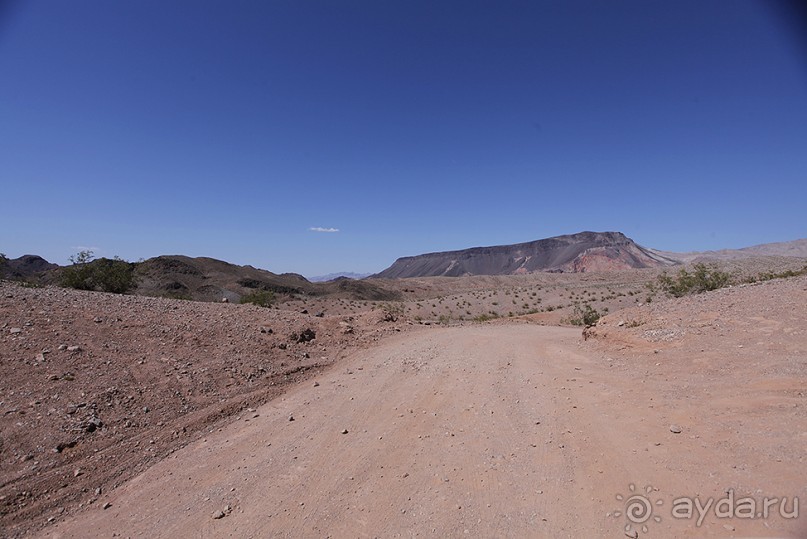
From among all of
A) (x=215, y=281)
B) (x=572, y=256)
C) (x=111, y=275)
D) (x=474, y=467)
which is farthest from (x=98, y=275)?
(x=572, y=256)

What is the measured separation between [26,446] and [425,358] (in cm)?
766

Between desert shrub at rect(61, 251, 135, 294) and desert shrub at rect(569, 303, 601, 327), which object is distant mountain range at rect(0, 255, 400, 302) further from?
desert shrub at rect(569, 303, 601, 327)

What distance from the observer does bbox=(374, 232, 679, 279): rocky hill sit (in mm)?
93750

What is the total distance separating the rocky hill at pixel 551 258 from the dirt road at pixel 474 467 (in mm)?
92406

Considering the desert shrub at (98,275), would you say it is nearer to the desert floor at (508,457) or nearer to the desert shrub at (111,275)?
the desert shrub at (111,275)

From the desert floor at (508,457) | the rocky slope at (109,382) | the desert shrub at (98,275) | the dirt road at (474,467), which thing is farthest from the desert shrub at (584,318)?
the desert shrub at (98,275)

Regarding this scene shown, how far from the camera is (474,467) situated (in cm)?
493

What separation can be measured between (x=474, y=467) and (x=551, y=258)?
106m

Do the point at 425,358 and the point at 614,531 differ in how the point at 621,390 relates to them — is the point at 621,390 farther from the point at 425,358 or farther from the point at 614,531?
the point at 425,358

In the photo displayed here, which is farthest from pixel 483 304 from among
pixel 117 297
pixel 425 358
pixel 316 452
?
pixel 316 452

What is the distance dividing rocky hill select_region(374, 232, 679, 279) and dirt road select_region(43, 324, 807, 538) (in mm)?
92406

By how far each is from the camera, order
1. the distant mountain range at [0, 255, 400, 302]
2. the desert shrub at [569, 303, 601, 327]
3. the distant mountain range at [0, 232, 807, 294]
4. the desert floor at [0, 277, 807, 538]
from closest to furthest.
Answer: the desert floor at [0, 277, 807, 538]
the desert shrub at [569, 303, 601, 327]
the distant mountain range at [0, 255, 400, 302]
the distant mountain range at [0, 232, 807, 294]

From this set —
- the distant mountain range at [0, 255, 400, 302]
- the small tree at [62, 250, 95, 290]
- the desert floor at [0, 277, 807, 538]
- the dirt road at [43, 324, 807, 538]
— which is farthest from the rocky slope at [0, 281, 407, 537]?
the distant mountain range at [0, 255, 400, 302]

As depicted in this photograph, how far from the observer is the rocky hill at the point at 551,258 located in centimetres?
9375
